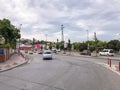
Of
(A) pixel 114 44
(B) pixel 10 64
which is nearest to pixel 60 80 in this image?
(B) pixel 10 64

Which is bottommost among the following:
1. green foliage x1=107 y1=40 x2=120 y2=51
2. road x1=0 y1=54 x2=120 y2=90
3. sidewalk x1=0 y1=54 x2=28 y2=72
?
sidewalk x1=0 y1=54 x2=28 y2=72

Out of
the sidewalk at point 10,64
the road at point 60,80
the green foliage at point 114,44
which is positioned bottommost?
the sidewalk at point 10,64

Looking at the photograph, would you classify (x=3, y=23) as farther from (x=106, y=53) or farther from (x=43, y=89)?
(x=43, y=89)

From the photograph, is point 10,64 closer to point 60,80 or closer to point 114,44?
point 60,80

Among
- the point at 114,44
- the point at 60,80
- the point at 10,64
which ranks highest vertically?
the point at 114,44

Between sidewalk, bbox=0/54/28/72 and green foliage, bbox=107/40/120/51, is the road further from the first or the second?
green foliage, bbox=107/40/120/51

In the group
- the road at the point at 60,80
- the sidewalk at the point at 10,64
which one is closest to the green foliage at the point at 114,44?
the sidewalk at the point at 10,64

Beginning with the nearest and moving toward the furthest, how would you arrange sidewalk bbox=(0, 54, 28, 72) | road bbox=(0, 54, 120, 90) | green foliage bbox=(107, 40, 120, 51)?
road bbox=(0, 54, 120, 90) < sidewalk bbox=(0, 54, 28, 72) < green foliage bbox=(107, 40, 120, 51)

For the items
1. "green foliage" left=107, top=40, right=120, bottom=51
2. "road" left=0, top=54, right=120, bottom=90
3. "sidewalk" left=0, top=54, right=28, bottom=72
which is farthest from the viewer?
"green foliage" left=107, top=40, right=120, bottom=51

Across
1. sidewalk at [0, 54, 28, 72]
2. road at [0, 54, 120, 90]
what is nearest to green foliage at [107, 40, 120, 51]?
sidewalk at [0, 54, 28, 72]

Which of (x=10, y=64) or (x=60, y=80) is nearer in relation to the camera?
(x=60, y=80)

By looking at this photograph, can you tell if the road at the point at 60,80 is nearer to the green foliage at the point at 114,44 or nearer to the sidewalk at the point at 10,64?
the sidewalk at the point at 10,64

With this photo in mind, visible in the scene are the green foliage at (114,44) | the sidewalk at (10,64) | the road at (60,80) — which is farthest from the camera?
the green foliage at (114,44)

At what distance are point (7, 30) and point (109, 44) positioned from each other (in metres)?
55.3
